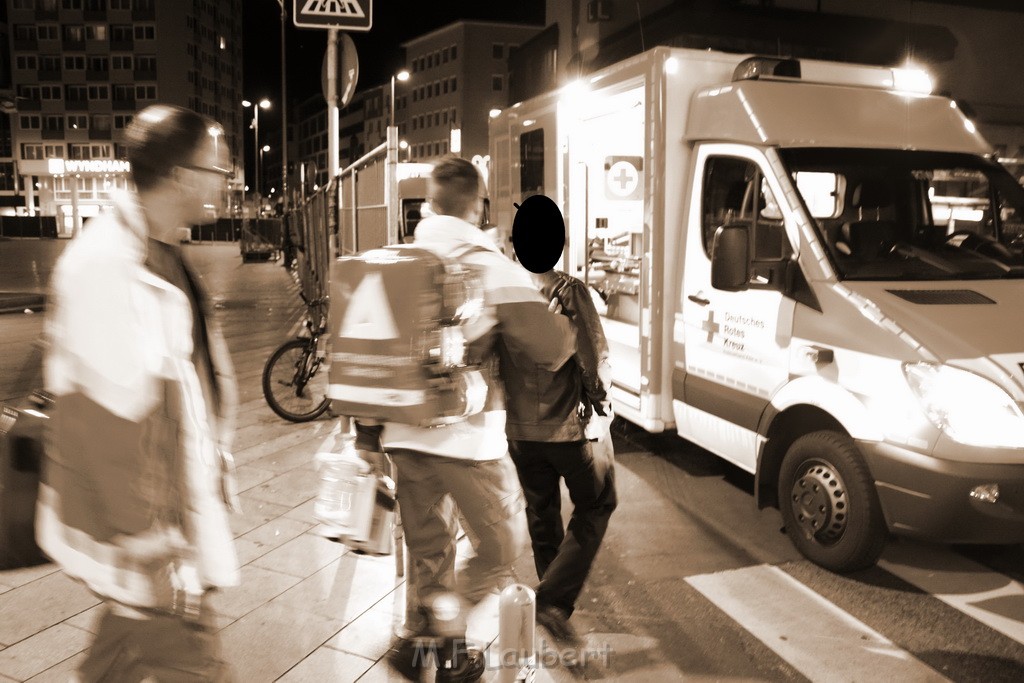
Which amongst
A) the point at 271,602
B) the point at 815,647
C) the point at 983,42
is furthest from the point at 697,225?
the point at 983,42

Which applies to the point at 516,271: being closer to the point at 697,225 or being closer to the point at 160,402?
the point at 160,402

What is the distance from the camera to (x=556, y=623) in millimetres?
4027

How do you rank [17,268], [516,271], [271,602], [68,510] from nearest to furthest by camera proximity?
[68,510], [516,271], [271,602], [17,268]

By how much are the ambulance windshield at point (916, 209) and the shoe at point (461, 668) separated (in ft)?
10.3

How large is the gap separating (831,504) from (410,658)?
2.48 meters

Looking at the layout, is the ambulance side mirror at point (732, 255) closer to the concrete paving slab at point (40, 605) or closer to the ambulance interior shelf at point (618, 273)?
the ambulance interior shelf at point (618, 273)

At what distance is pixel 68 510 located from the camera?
1.90 meters

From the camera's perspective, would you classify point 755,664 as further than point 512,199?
No

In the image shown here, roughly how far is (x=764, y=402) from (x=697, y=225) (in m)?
1.45

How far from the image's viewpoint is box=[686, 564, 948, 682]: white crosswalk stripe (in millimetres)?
3707

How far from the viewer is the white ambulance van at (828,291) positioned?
13.6ft

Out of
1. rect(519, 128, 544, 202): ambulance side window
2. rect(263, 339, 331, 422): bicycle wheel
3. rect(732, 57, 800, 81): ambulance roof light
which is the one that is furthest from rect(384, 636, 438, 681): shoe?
rect(519, 128, 544, 202): ambulance side window

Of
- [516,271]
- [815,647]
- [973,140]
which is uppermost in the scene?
[973,140]

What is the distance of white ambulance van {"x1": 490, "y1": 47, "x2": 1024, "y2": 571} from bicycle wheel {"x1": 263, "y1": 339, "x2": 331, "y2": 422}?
3093 millimetres
